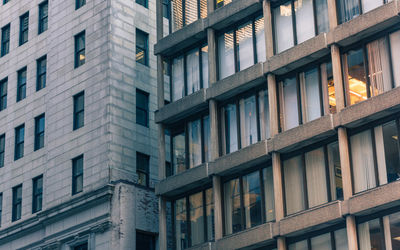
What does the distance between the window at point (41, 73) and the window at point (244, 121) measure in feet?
56.1

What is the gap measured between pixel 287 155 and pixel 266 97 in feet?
11.5

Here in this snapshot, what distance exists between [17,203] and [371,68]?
27.7m

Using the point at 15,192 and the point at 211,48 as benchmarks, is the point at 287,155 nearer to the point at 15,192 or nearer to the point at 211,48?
the point at 211,48

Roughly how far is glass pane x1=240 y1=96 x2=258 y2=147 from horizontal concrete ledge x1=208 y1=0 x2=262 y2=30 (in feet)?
14.7

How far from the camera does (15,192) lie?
54.7 metres

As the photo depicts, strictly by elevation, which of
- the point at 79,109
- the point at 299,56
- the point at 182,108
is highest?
the point at 79,109

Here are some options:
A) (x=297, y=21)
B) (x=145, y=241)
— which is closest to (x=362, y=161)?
(x=297, y=21)

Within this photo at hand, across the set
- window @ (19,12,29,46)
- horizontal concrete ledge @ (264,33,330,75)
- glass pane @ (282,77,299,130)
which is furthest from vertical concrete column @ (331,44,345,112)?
window @ (19,12,29,46)

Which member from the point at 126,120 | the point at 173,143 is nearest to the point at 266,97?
the point at 173,143

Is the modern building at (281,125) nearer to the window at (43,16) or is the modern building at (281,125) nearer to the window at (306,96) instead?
the window at (306,96)

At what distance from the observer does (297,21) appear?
4016 cm

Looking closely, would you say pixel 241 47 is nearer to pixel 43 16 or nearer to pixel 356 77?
pixel 356 77

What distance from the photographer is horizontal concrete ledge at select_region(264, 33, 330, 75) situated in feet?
125

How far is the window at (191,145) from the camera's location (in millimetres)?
43344
